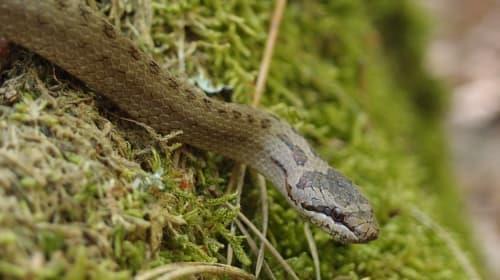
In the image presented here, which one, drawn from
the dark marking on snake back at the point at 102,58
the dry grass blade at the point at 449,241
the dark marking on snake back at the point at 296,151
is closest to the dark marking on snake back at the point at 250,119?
the dark marking on snake back at the point at 296,151

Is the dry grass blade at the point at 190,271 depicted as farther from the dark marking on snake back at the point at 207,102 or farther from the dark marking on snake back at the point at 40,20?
the dark marking on snake back at the point at 40,20

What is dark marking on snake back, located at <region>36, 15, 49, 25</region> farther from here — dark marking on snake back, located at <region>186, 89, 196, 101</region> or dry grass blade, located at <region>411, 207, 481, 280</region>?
dry grass blade, located at <region>411, 207, 481, 280</region>

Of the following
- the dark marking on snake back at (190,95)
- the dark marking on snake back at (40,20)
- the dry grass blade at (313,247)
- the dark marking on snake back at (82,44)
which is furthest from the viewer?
the dark marking on snake back at (190,95)

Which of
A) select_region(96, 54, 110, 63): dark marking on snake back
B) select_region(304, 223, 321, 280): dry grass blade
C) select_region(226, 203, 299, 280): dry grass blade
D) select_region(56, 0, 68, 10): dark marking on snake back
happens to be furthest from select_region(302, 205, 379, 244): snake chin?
select_region(56, 0, 68, 10): dark marking on snake back

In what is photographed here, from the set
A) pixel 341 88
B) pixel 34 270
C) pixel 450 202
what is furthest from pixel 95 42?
pixel 450 202

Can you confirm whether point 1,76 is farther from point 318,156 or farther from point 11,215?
point 318,156

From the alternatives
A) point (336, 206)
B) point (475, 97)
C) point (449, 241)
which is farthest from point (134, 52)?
point (475, 97)

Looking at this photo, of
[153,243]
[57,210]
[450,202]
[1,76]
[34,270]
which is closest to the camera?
[34,270]
